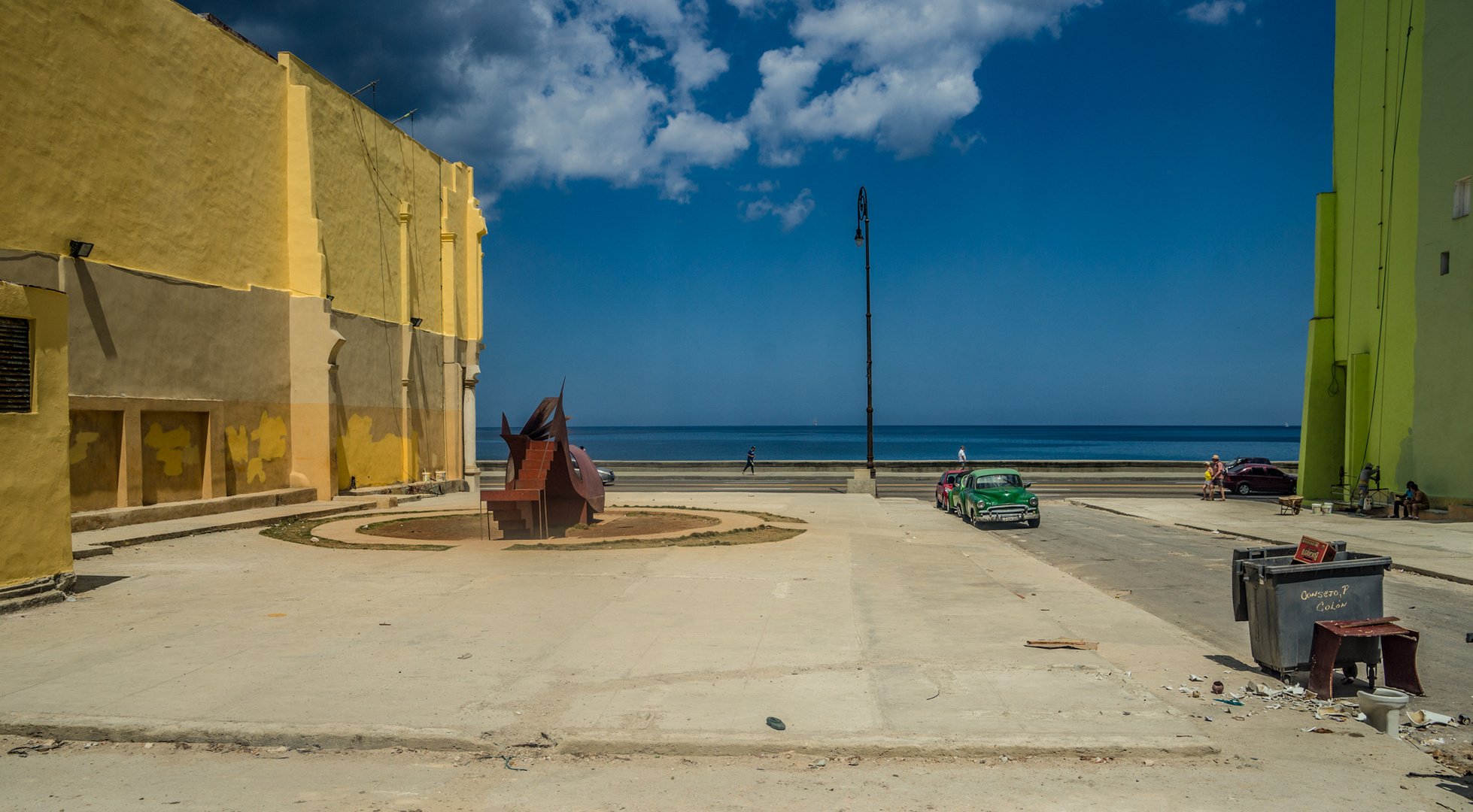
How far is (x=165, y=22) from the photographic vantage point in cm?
2150

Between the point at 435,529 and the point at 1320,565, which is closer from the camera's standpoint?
the point at 1320,565

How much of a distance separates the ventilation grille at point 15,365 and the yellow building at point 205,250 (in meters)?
8.81

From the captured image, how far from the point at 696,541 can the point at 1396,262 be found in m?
23.9

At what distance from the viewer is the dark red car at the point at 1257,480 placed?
3622 cm

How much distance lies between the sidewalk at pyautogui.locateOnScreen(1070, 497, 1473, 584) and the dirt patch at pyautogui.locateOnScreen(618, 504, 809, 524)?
10477mm

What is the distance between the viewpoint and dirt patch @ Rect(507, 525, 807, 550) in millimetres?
16391

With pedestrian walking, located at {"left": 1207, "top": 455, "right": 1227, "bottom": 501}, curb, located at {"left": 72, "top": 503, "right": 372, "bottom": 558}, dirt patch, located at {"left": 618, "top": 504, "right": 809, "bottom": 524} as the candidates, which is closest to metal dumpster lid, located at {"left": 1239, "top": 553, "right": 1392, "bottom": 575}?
dirt patch, located at {"left": 618, "top": 504, "right": 809, "bottom": 524}

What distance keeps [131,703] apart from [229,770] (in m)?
1.73

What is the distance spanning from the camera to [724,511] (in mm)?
24875

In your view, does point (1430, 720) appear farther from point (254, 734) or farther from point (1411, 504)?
point (1411, 504)

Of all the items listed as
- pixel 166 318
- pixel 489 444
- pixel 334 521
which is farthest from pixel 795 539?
pixel 489 444

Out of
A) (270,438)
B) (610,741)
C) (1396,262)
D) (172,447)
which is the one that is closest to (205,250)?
(172,447)

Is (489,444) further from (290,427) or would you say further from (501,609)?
(501,609)

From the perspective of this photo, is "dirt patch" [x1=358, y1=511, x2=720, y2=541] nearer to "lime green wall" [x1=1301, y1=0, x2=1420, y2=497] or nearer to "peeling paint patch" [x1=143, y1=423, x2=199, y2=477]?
"peeling paint patch" [x1=143, y1=423, x2=199, y2=477]
